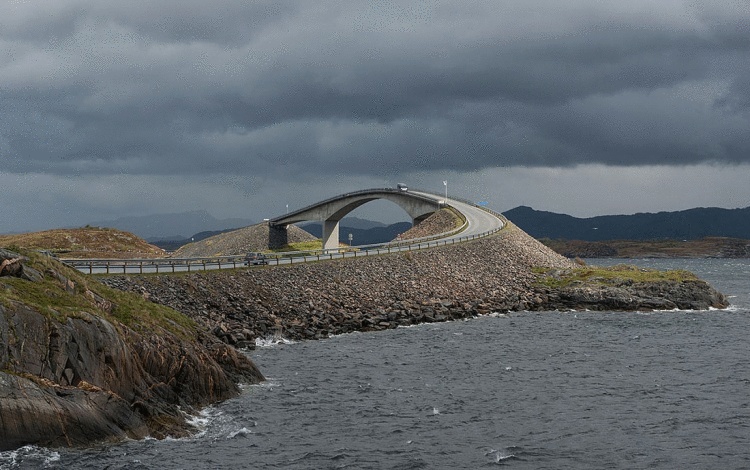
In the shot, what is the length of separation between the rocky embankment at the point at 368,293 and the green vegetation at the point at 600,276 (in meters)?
1.80

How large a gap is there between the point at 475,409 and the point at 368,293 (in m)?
36.8

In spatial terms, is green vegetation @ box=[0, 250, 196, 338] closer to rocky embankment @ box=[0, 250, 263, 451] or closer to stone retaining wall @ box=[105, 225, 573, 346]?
rocky embankment @ box=[0, 250, 263, 451]

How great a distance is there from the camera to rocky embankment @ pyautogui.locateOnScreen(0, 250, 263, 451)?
30.6 metres

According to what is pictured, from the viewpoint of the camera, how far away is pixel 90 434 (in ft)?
103

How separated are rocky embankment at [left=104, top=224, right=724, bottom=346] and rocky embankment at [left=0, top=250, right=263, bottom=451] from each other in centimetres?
1494

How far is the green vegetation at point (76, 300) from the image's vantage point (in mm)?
35812

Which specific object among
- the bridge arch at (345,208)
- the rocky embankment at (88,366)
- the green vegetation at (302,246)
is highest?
the bridge arch at (345,208)

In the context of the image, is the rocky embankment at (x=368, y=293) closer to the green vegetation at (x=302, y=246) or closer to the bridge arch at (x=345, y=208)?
the bridge arch at (x=345, y=208)

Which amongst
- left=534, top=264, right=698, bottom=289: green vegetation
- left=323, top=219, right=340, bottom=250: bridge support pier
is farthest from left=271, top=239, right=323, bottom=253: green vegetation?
left=534, top=264, right=698, bottom=289: green vegetation

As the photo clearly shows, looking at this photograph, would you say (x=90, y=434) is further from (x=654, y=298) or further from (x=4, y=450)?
(x=654, y=298)

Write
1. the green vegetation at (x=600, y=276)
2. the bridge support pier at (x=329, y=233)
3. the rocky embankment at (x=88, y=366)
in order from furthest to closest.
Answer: the bridge support pier at (x=329, y=233), the green vegetation at (x=600, y=276), the rocky embankment at (x=88, y=366)

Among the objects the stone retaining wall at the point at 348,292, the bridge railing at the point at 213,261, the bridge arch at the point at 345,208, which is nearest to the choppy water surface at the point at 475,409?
the stone retaining wall at the point at 348,292

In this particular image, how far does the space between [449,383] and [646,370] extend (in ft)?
45.0

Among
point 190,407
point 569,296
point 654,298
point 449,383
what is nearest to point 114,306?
point 190,407
